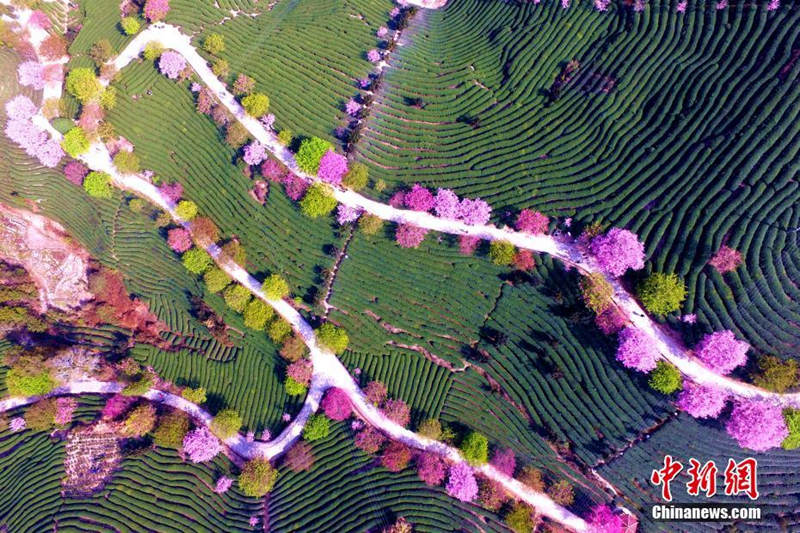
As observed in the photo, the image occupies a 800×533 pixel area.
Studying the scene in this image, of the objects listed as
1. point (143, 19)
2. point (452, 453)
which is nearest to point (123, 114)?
point (143, 19)

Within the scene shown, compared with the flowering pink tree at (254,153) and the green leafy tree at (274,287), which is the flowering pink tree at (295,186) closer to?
the flowering pink tree at (254,153)

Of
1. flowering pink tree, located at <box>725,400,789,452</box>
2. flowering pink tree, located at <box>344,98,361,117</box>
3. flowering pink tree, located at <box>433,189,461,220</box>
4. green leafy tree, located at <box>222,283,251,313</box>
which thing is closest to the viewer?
flowering pink tree, located at <box>725,400,789,452</box>

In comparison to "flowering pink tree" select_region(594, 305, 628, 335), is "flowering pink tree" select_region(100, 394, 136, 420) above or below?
below

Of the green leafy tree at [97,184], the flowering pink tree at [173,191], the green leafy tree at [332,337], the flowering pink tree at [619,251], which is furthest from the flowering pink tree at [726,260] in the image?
the green leafy tree at [97,184]

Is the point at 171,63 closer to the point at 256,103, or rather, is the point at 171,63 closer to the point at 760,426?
the point at 256,103

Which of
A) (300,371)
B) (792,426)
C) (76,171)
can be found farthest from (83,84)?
(792,426)

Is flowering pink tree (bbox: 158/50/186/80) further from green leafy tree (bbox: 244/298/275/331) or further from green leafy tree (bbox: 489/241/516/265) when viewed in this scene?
green leafy tree (bbox: 489/241/516/265)

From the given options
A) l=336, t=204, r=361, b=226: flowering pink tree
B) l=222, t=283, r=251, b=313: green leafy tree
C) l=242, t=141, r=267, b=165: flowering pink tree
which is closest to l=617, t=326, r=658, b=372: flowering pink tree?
l=336, t=204, r=361, b=226: flowering pink tree
